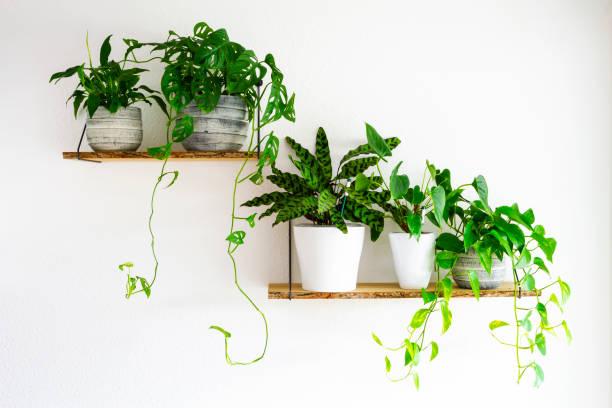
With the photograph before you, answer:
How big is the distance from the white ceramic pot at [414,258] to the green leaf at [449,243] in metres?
0.02

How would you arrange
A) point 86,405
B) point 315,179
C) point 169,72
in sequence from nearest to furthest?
point 169,72
point 315,179
point 86,405

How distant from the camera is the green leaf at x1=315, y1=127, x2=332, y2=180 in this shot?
1468 millimetres

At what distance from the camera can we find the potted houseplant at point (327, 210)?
4.50 feet

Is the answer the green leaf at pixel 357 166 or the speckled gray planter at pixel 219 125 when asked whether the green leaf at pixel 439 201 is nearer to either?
the green leaf at pixel 357 166

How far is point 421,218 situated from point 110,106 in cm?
76

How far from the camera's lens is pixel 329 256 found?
4.51ft

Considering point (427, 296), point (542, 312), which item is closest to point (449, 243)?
point (427, 296)

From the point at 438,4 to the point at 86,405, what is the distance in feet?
4.60

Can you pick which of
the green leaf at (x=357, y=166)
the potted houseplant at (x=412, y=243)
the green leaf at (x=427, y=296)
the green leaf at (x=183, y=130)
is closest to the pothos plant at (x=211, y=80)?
the green leaf at (x=183, y=130)

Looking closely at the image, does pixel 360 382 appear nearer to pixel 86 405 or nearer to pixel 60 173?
pixel 86 405

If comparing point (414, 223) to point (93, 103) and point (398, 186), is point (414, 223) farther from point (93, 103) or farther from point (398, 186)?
point (93, 103)

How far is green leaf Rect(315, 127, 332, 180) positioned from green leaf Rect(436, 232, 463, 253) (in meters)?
0.31

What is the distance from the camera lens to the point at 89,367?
1.52 meters

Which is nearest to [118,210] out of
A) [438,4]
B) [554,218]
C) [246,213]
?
[246,213]
